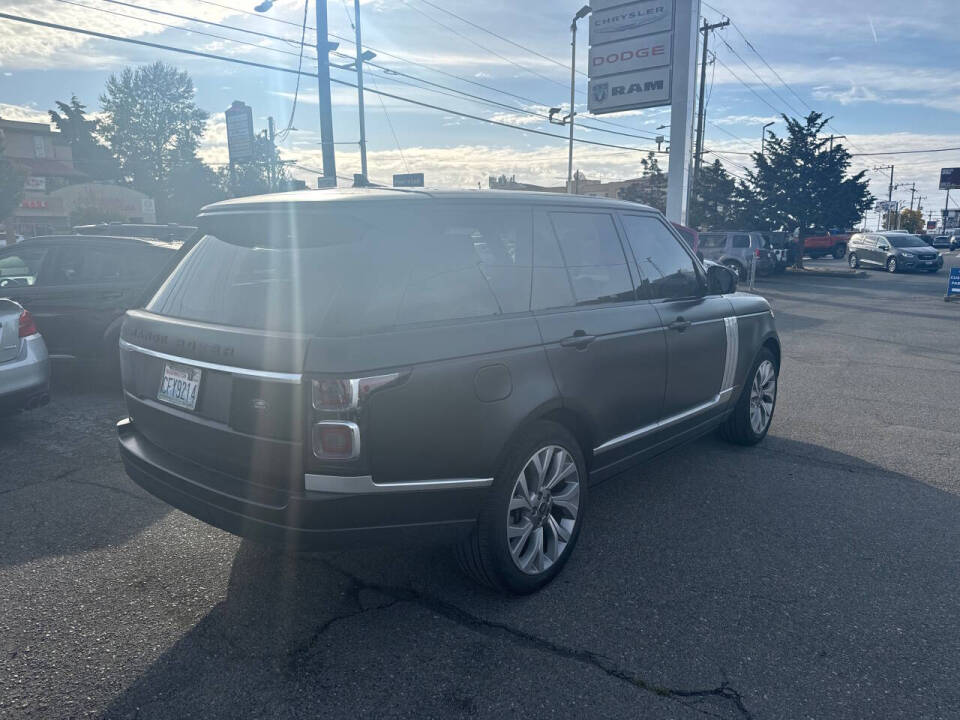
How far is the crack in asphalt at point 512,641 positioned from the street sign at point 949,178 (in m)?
88.8

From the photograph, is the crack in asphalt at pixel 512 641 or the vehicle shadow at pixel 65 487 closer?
the crack in asphalt at pixel 512 641

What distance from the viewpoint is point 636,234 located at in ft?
13.8

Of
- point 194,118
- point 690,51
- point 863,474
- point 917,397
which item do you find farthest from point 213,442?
point 194,118

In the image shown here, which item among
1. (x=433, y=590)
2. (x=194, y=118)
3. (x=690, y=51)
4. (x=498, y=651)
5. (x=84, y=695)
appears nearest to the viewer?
(x=84, y=695)

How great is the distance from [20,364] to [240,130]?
82.3ft

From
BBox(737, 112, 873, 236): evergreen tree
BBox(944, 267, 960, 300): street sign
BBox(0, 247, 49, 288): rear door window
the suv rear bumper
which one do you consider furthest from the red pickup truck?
the suv rear bumper

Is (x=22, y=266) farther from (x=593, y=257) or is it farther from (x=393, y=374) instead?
(x=393, y=374)

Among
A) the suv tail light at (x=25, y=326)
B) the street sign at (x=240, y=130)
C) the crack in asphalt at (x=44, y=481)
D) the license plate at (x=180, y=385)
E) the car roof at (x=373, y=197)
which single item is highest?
the street sign at (x=240, y=130)

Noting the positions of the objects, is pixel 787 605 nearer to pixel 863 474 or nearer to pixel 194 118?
pixel 863 474

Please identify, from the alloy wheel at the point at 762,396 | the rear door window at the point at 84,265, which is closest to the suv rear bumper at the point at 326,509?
the alloy wheel at the point at 762,396

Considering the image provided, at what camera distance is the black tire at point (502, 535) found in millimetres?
2975

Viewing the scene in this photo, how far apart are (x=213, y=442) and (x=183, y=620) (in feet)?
2.78

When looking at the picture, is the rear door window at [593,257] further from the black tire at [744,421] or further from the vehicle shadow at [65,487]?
the vehicle shadow at [65,487]

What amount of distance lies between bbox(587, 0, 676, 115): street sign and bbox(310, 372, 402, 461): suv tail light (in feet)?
60.7
